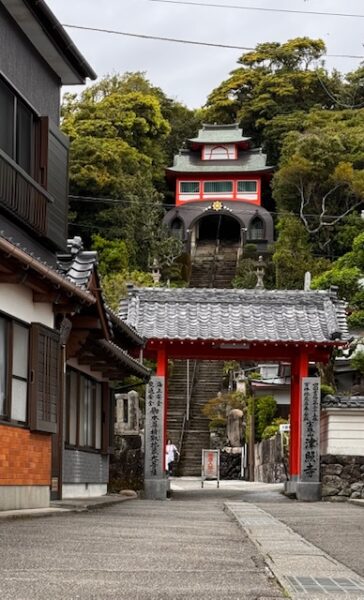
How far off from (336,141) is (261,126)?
68.7ft

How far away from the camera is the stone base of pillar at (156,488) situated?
24.5m

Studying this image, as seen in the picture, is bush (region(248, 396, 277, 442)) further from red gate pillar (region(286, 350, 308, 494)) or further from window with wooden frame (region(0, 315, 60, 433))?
window with wooden frame (region(0, 315, 60, 433))

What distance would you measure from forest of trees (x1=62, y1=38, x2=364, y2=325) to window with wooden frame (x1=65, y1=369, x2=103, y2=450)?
87.7ft

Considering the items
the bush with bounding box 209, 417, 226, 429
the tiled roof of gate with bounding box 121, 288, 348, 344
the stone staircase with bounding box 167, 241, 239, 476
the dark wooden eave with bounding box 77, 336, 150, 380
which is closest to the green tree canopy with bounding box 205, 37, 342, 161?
the stone staircase with bounding box 167, 241, 239, 476

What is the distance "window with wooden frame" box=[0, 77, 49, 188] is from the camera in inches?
536

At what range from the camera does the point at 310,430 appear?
25.1 metres

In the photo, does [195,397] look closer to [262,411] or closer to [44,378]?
[262,411]

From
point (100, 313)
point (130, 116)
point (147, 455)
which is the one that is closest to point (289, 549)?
point (100, 313)

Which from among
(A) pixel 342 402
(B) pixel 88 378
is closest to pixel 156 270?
(A) pixel 342 402

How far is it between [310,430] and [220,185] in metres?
53.6

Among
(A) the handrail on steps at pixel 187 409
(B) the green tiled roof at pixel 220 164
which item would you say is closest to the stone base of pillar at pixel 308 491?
(A) the handrail on steps at pixel 187 409

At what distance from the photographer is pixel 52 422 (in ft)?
46.8

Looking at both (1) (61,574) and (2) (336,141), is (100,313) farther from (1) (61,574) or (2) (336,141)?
(2) (336,141)

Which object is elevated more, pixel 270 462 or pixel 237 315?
pixel 237 315
